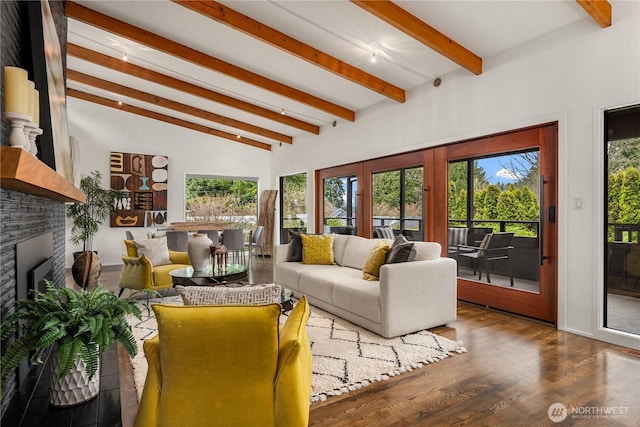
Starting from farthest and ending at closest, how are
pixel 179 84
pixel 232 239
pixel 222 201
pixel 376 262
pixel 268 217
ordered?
pixel 222 201 → pixel 268 217 → pixel 232 239 → pixel 179 84 → pixel 376 262

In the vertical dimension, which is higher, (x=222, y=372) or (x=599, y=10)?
(x=599, y=10)

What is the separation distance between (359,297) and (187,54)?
12.2ft

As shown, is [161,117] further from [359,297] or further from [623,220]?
[623,220]

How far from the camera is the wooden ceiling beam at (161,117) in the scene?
715 cm

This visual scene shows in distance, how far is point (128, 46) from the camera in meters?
4.91

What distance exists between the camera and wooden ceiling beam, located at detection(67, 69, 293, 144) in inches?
242

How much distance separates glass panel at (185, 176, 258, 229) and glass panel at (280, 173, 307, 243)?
2.80 feet

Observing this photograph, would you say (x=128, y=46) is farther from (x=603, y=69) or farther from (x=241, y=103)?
(x=603, y=69)

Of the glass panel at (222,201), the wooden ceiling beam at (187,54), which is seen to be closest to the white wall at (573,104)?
the wooden ceiling beam at (187,54)

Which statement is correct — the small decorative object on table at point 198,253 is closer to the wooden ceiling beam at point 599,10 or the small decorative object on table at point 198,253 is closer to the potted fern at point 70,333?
the potted fern at point 70,333

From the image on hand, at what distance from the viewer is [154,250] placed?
183 inches

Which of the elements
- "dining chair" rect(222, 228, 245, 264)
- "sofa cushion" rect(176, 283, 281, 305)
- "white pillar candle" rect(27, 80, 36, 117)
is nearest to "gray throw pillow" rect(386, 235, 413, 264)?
"sofa cushion" rect(176, 283, 281, 305)

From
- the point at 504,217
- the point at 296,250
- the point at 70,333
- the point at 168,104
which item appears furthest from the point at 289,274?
the point at 168,104

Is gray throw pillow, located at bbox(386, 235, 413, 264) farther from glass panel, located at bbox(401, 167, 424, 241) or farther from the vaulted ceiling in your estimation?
the vaulted ceiling
